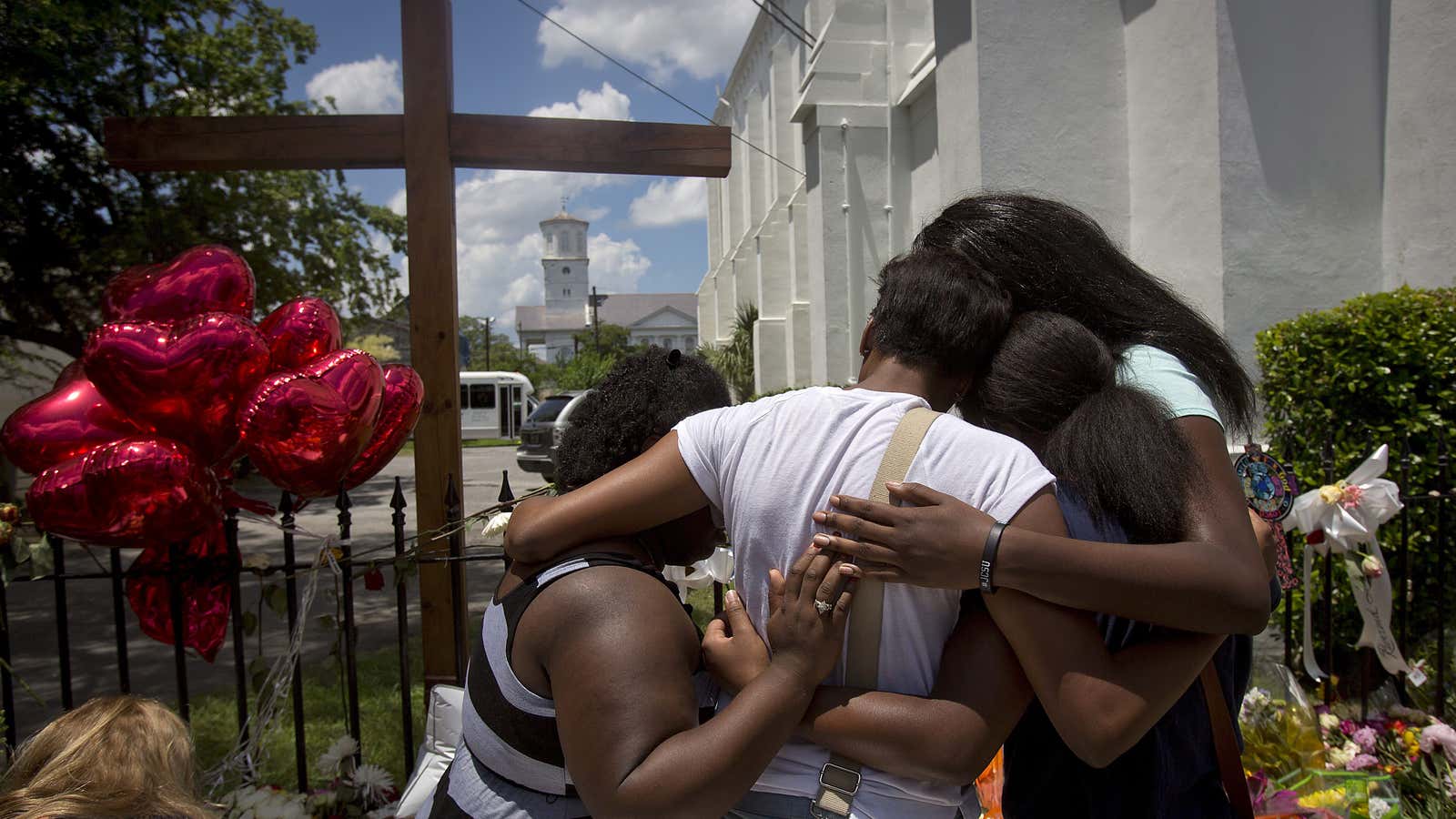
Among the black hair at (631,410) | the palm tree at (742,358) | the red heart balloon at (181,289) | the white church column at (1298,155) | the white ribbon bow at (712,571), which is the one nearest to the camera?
the black hair at (631,410)

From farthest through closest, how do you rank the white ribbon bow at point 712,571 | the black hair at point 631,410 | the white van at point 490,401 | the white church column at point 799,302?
the white van at point 490,401 < the white church column at point 799,302 < the white ribbon bow at point 712,571 < the black hair at point 631,410

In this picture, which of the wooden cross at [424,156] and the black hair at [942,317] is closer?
the black hair at [942,317]

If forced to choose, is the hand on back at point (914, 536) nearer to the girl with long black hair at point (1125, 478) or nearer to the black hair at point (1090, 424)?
the girl with long black hair at point (1125, 478)

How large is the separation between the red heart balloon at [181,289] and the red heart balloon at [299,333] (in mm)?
102

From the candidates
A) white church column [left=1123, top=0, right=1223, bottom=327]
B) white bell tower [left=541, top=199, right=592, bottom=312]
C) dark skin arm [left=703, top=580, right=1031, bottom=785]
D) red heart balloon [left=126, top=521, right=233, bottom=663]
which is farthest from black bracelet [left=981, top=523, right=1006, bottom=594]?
white bell tower [left=541, top=199, right=592, bottom=312]

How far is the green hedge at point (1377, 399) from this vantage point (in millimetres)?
4012

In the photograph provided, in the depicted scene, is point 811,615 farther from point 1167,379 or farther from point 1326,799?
point 1326,799

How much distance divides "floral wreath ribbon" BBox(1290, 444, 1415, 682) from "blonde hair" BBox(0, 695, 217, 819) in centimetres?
352

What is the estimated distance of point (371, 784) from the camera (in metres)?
3.04

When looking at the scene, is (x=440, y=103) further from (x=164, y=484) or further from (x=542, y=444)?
(x=542, y=444)

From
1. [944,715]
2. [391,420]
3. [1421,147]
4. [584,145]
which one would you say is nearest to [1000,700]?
[944,715]

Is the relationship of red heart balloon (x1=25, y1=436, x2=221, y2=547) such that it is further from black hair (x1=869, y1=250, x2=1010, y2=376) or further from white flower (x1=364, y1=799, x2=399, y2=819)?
black hair (x1=869, y1=250, x2=1010, y2=376)

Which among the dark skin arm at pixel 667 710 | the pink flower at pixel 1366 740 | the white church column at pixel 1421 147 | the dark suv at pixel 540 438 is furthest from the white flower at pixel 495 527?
the dark suv at pixel 540 438

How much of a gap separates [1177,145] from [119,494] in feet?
21.0
